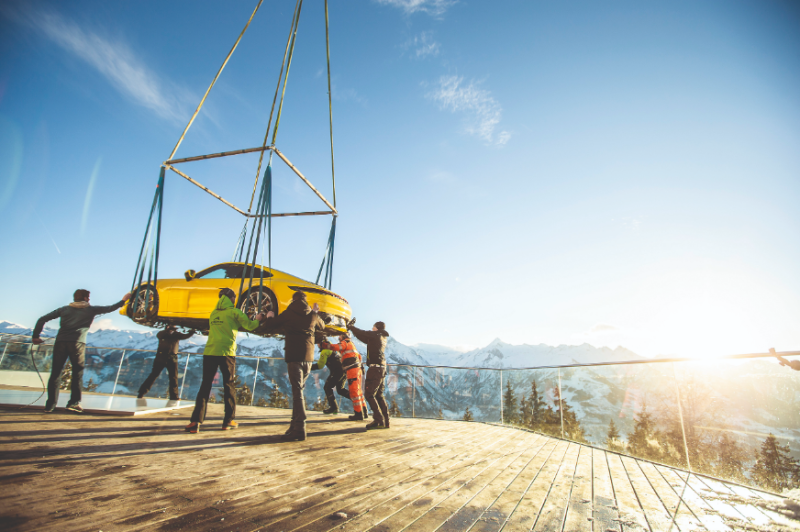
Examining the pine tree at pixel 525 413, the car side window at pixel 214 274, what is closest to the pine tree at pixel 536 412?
the pine tree at pixel 525 413

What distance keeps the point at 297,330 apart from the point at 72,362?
3.60m

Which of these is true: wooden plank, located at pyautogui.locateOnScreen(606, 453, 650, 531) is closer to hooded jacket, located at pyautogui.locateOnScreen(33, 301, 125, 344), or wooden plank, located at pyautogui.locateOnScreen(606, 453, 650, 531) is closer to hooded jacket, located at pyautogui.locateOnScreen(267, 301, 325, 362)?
hooded jacket, located at pyautogui.locateOnScreen(267, 301, 325, 362)

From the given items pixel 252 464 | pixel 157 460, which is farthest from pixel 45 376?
pixel 252 464

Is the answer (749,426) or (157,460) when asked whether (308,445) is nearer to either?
(157,460)

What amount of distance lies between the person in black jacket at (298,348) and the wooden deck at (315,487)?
0.90 feet

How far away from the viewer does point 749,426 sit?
159 inches

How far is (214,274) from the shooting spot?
6895mm

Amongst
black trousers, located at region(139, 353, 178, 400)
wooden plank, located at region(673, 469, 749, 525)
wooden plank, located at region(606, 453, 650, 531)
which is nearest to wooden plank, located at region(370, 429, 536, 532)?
wooden plank, located at region(606, 453, 650, 531)

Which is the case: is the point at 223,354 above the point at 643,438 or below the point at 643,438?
above

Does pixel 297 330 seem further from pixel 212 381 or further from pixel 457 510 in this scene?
pixel 457 510

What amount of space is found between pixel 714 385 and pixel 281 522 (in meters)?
5.17

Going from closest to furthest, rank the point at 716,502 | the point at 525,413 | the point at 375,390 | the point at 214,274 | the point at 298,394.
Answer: the point at 716,502, the point at 298,394, the point at 375,390, the point at 214,274, the point at 525,413

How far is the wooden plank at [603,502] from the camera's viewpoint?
216 centimetres

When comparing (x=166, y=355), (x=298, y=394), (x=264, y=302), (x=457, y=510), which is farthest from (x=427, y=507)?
(x=166, y=355)
